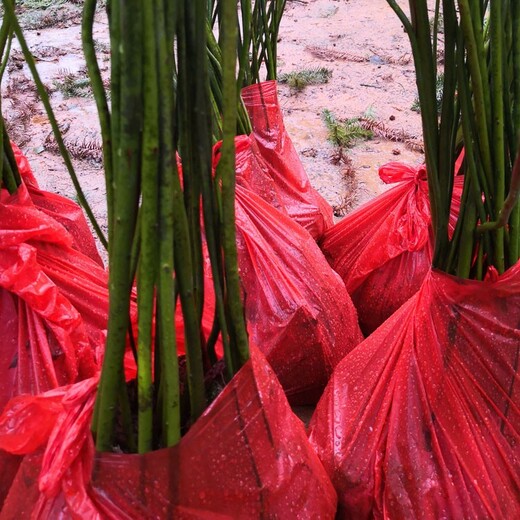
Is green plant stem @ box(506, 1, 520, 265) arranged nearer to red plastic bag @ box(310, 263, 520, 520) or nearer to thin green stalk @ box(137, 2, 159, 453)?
red plastic bag @ box(310, 263, 520, 520)

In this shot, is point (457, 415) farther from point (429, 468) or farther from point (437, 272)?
point (437, 272)

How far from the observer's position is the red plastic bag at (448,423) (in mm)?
961

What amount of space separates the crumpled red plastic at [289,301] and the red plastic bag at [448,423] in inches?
13.4

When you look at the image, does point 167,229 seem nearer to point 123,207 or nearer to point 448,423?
point 123,207

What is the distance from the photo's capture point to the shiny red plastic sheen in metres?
0.72

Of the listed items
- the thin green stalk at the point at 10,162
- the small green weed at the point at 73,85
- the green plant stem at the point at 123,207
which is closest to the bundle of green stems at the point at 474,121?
the green plant stem at the point at 123,207

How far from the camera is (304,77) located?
3564 millimetres

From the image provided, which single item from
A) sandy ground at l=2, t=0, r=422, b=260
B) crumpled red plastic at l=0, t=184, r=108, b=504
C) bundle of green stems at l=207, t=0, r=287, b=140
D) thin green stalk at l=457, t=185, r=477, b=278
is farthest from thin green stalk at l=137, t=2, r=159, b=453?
sandy ground at l=2, t=0, r=422, b=260

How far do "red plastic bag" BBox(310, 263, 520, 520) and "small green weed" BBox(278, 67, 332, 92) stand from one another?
2634mm

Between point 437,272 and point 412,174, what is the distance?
26.1 inches

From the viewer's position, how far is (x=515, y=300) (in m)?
0.98

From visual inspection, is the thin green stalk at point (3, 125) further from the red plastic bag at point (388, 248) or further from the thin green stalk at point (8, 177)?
the red plastic bag at point (388, 248)

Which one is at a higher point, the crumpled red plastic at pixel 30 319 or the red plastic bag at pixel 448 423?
the crumpled red plastic at pixel 30 319

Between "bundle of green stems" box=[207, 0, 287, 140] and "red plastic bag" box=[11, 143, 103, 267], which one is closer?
"red plastic bag" box=[11, 143, 103, 267]
